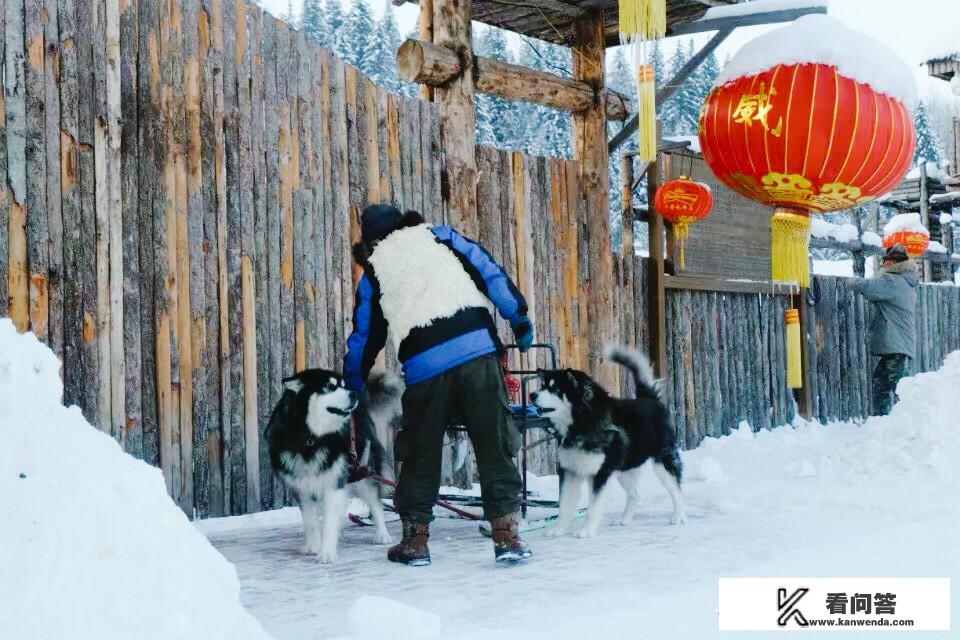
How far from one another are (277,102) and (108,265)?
1464 mm

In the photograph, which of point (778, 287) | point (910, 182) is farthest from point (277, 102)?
point (910, 182)

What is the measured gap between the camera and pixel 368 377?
5.10m

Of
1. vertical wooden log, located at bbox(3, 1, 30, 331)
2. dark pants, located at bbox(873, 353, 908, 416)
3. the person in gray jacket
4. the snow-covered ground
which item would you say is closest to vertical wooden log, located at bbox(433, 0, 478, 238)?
the snow-covered ground

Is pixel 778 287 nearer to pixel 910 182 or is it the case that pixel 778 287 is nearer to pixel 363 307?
pixel 363 307

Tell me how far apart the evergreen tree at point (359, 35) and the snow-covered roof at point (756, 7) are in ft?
95.2

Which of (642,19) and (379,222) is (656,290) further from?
(379,222)

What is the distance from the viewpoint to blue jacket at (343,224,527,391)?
14.4ft

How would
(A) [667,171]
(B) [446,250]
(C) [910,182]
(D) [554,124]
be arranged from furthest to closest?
(D) [554,124], (C) [910,182], (A) [667,171], (B) [446,250]

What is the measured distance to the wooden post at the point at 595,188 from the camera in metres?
7.71

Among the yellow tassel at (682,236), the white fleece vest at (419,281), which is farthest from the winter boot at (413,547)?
the yellow tassel at (682,236)

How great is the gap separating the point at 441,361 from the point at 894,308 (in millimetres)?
6997

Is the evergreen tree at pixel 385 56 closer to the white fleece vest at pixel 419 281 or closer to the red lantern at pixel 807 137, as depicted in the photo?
the red lantern at pixel 807 137

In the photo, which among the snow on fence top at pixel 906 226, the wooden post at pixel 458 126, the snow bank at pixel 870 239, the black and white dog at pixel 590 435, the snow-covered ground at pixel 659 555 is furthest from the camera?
the snow bank at pixel 870 239

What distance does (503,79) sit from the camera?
23.1 feet
